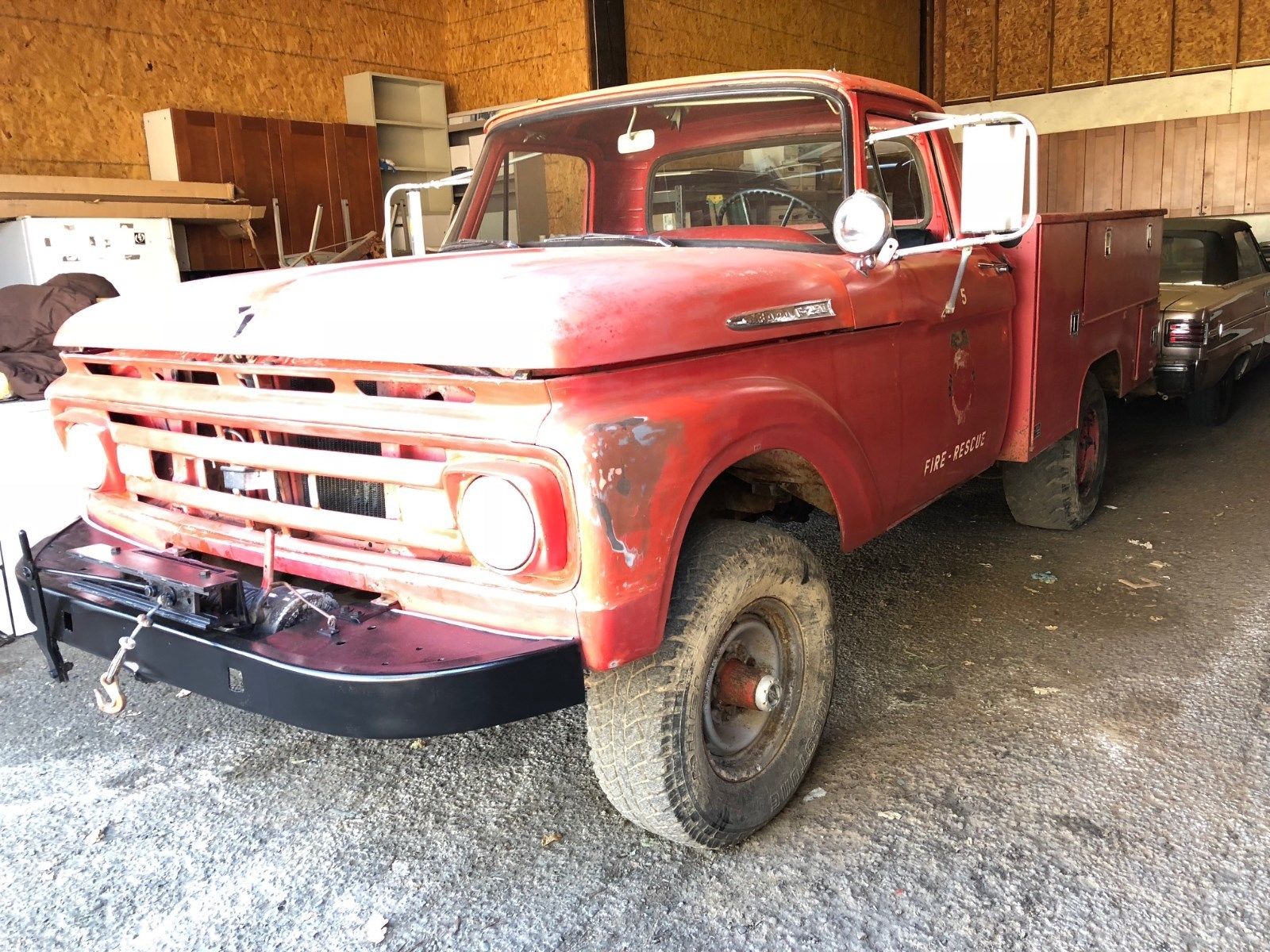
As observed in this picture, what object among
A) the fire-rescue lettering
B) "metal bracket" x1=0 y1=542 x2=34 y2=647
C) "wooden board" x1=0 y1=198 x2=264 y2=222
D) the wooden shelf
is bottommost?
"metal bracket" x1=0 y1=542 x2=34 y2=647

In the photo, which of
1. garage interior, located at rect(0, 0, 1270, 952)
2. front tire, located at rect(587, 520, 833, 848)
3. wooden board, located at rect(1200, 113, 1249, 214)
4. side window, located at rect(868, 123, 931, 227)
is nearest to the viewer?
front tire, located at rect(587, 520, 833, 848)

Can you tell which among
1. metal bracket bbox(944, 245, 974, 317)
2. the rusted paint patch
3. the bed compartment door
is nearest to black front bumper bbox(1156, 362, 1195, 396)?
the bed compartment door

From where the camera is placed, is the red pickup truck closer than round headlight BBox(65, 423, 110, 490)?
Yes

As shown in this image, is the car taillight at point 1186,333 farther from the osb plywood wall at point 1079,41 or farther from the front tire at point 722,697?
the osb plywood wall at point 1079,41

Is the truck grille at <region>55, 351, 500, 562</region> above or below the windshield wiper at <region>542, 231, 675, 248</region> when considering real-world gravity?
below

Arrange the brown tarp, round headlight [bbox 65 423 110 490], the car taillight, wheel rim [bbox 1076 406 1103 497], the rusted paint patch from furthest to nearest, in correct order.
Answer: the car taillight
wheel rim [bbox 1076 406 1103 497]
the brown tarp
round headlight [bbox 65 423 110 490]
the rusted paint patch

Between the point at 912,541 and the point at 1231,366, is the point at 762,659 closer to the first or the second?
the point at 912,541

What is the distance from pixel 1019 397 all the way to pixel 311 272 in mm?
2608

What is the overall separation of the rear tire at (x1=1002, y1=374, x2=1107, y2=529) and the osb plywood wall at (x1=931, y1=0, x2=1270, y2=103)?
1053 cm

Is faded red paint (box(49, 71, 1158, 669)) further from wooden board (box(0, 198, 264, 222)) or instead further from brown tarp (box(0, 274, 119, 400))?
wooden board (box(0, 198, 264, 222))

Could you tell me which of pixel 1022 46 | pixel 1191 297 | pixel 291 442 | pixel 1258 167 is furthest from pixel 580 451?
pixel 1022 46

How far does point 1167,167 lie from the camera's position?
13.5 meters

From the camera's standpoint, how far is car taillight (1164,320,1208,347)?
6398mm

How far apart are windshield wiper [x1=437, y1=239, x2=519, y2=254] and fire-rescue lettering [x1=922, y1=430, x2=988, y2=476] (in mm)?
1471
